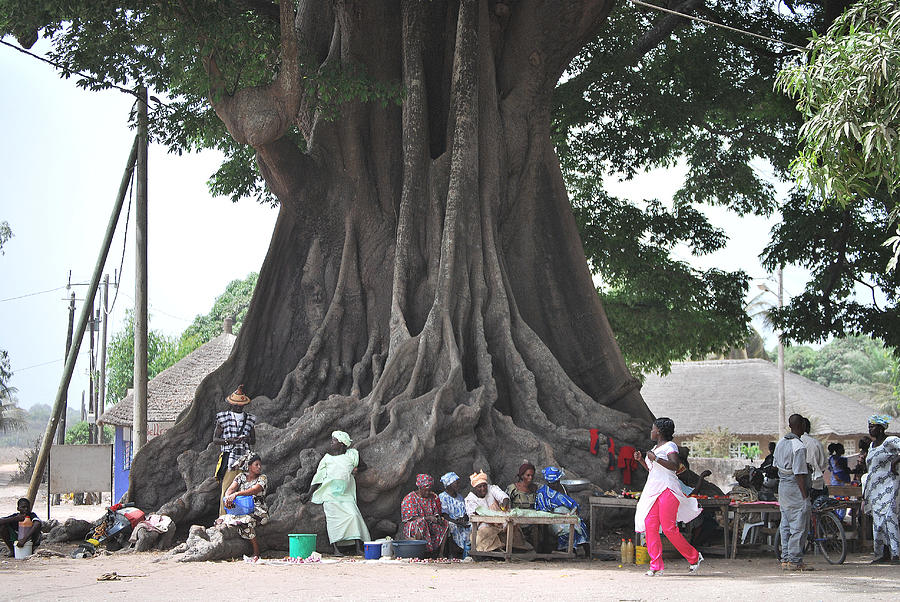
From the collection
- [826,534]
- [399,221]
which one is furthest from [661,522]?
[399,221]

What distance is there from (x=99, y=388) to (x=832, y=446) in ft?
80.8

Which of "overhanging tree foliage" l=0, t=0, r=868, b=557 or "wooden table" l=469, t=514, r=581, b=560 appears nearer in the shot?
"wooden table" l=469, t=514, r=581, b=560

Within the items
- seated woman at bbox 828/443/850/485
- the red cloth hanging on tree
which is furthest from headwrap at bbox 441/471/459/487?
seated woman at bbox 828/443/850/485

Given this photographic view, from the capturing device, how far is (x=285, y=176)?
543 inches

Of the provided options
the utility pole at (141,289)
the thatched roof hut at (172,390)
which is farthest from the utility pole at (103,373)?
the utility pole at (141,289)

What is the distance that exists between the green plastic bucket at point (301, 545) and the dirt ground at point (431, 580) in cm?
54

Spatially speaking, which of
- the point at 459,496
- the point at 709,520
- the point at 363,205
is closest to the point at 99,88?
the point at 363,205

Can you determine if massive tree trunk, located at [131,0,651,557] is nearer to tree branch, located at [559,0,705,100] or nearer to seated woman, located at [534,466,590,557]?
seated woman, located at [534,466,590,557]

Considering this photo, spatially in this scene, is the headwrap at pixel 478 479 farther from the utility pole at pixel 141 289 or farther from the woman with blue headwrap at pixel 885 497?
the utility pole at pixel 141 289

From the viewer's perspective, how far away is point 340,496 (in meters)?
9.95

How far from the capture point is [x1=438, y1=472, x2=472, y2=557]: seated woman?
973 cm

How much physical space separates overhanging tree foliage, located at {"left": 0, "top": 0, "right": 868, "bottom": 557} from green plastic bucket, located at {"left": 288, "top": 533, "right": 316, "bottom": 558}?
427 millimetres

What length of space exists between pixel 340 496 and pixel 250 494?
37.4 inches

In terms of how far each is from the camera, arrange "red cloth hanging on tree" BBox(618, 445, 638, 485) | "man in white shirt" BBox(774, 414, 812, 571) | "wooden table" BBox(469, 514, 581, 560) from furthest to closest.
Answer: "red cloth hanging on tree" BBox(618, 445, 638, 485)
"wooden table" BBox(469, 514, 581, 560)
"man in white shirt" BBox(774, 414, 812, 571)
